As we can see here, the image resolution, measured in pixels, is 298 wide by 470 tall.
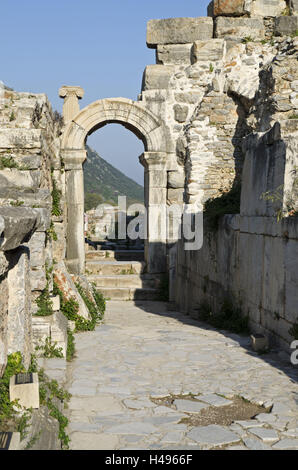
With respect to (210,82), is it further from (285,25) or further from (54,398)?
(54,398)

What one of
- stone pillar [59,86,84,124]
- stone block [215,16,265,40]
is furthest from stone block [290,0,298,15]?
stone pillar [59,86,84,124]

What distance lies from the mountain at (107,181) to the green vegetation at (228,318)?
28.6m

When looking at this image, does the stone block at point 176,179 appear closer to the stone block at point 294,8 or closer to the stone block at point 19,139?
the stone block at point 294,8

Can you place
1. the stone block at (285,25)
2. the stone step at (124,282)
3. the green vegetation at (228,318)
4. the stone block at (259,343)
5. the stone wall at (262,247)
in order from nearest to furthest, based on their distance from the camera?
the stone wall at (262,247) < the stone block at (259,343) < the green vegetation at (228,318) < the stone block at (285,25) < the stone step at (124,282)

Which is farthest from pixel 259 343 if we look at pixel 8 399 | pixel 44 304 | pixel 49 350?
pixel 8 399

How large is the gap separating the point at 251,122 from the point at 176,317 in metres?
3.90

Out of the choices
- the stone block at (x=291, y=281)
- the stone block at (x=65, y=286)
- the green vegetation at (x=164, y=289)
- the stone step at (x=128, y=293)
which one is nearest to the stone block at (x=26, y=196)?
the stone block at (x=65, y=286)

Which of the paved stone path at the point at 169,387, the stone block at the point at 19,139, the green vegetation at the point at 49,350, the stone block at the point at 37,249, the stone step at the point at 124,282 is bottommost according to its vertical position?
the paved stone path at the point at 169,387

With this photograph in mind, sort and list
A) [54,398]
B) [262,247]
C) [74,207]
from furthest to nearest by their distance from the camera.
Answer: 1. [74,207]
2. [262,247]
3. [54,398]

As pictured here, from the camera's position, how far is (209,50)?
11438mm

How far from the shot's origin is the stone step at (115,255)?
1351cm

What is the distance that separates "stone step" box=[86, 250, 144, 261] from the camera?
1351 centimetres

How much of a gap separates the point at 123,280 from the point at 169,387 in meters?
7.04
